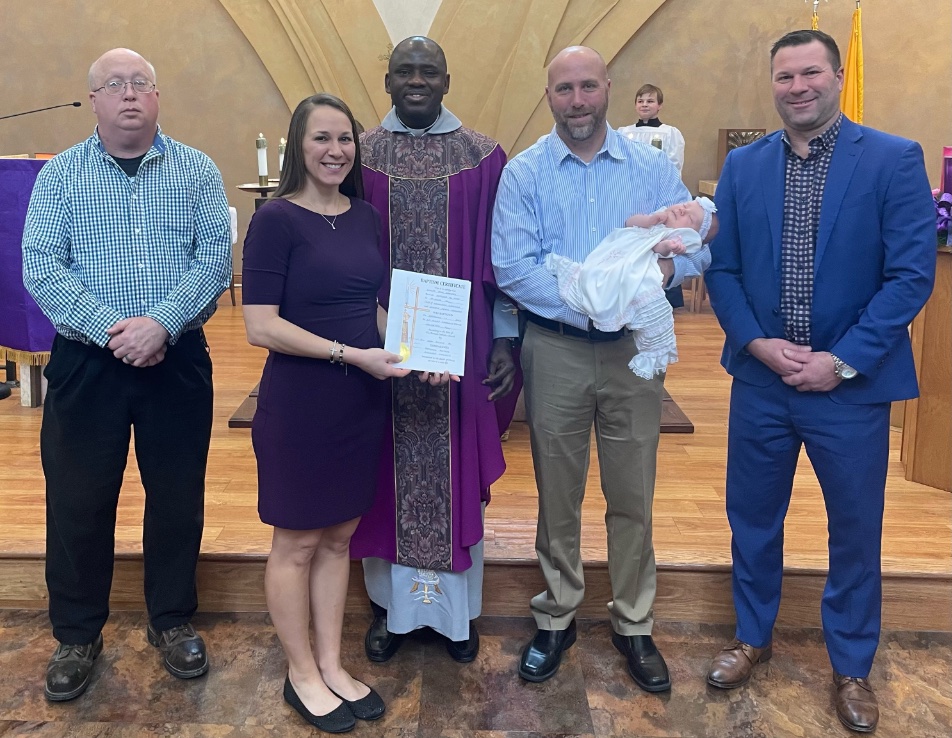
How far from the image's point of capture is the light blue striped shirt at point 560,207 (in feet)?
7.48

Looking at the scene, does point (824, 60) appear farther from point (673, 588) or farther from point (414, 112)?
point (673, 588)

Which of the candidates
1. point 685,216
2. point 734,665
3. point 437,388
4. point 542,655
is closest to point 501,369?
point 437,388

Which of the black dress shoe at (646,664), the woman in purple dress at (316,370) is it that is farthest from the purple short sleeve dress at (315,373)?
the black dress shoe at (646,664)

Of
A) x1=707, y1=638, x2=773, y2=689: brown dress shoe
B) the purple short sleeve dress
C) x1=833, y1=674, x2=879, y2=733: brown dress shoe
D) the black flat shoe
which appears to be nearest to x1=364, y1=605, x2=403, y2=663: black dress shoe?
the black flat shoe

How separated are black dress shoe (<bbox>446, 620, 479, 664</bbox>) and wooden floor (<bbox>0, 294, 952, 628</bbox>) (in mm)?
276

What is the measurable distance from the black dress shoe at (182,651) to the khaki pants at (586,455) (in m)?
0.96

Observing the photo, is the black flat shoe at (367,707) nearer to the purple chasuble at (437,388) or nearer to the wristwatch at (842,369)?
the purple chasuble at (437,388)

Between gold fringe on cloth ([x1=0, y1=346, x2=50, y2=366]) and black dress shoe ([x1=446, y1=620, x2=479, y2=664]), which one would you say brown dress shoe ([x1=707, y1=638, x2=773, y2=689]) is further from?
gold fringe on cloth ([x1=0, y1=346, x2=50, y2=366])

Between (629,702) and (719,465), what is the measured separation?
1.58m

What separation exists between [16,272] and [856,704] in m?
3.75

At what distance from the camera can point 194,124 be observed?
27.3ft

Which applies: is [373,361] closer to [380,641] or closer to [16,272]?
[380,641]

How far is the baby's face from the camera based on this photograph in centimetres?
219

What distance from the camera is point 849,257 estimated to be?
2.16m
